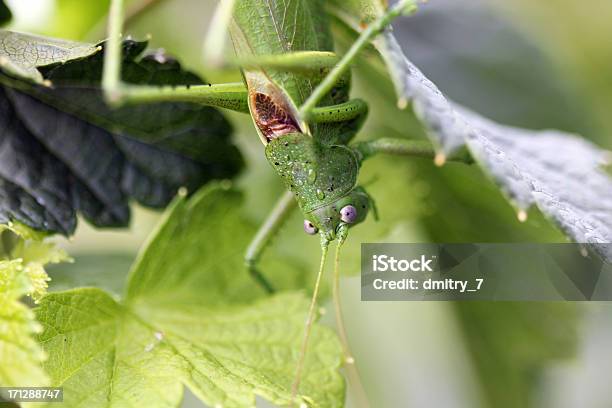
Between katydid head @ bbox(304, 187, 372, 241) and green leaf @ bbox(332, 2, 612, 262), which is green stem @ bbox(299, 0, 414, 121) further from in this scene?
katydid head @ bbox(304, 187, 372, 241)

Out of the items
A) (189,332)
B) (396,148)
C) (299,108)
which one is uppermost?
(396,148)

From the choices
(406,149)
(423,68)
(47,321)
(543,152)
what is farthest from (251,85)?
(423,68)

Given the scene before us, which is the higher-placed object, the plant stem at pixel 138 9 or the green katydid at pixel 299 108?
the plant stem at pixel 138 9

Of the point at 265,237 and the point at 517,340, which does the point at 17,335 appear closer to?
the point at 265,237

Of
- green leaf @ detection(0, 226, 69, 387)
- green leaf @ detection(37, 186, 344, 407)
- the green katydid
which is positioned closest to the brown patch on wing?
the green katydid

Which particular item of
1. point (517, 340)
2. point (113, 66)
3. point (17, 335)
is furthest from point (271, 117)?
point (517, 340)

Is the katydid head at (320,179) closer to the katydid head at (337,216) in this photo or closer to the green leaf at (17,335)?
the katydid head at (337,216)

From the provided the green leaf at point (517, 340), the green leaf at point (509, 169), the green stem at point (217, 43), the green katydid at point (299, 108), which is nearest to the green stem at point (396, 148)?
the green katydid at point (299, 108)
